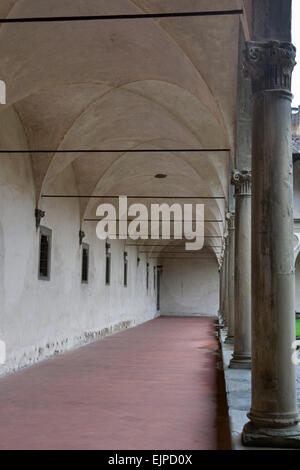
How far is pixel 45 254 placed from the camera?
40.8ft

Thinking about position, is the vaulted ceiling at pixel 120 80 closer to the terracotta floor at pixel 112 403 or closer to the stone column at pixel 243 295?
the stone column at pixel 243 295

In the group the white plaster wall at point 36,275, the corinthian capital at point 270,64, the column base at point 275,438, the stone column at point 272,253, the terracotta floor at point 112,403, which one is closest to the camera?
the column base at point 275,438

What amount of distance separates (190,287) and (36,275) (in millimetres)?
26253

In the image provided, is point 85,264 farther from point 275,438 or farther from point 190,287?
point 190,287

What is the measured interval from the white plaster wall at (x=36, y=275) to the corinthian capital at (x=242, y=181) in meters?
4.25

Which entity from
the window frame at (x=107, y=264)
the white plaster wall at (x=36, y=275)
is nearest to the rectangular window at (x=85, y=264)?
the white plaster wall at (x=36, y=275)

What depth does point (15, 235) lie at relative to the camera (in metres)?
10.3

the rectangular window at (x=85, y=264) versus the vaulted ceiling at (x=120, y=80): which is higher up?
the vaulted ceiling at (x=120, y=80)

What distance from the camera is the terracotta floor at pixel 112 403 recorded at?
5367 mm

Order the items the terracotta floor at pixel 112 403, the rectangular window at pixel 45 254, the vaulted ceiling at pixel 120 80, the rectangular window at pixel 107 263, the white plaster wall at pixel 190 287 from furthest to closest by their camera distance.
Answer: the white plaster wall at pixel 190 287, the rectangular window at pixel 107 263, the rectangular window at pixel 45 254, the vaulted ceiling at pixel 120 80, the terracotta floor at pixel 112 403

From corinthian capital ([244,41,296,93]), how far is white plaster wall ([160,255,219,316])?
107 ft

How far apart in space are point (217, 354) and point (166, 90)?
6.58 metres

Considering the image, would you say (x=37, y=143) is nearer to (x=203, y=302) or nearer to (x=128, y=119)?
(x=128, y=119)

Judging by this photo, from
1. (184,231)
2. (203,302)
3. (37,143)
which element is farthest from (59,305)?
(203,302)
